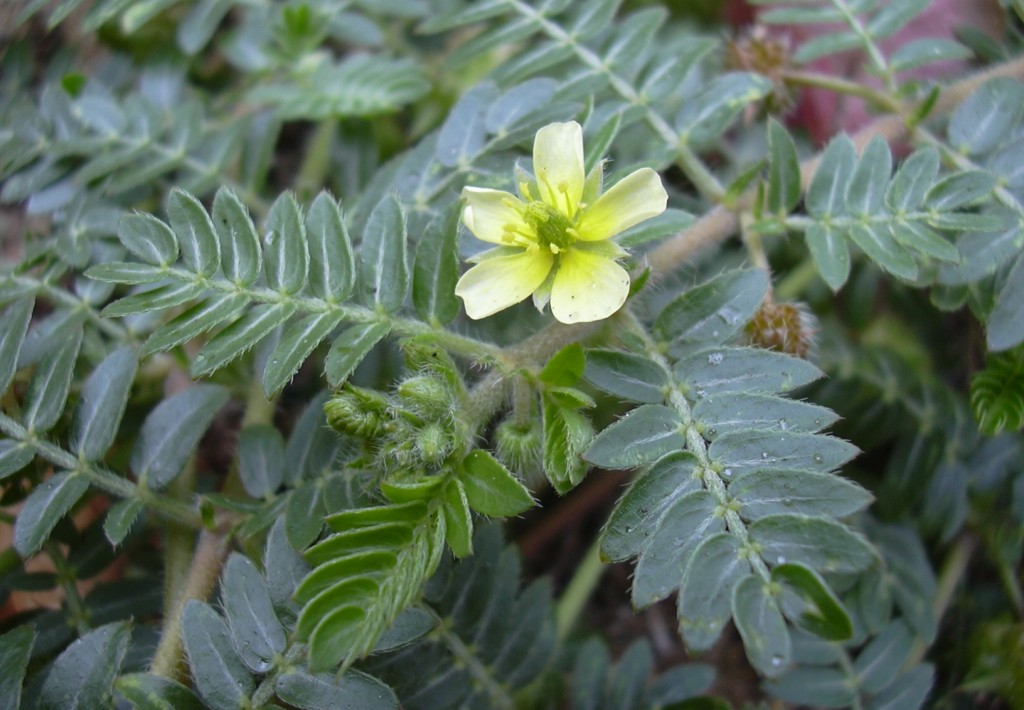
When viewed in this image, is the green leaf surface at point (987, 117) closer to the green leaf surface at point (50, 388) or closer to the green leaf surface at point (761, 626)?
the green leaf surface at point (761, 626)

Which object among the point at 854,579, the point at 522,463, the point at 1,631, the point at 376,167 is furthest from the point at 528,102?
the point at 1,631

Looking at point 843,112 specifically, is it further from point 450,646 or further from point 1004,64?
point 450,646

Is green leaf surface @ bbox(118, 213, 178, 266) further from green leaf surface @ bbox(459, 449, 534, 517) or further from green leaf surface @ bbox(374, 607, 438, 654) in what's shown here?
green leaf surface @ bbox(374, 607, 438, 654)

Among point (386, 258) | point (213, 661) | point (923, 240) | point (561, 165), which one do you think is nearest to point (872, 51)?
point (923, 240)

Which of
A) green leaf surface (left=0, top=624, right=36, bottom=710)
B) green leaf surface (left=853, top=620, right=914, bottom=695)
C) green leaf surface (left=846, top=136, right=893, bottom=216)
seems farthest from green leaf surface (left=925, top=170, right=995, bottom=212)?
green leaf surface (left=0, top=624, right=36, bottom=710)

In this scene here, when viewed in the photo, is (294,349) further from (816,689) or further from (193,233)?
(816,689)
